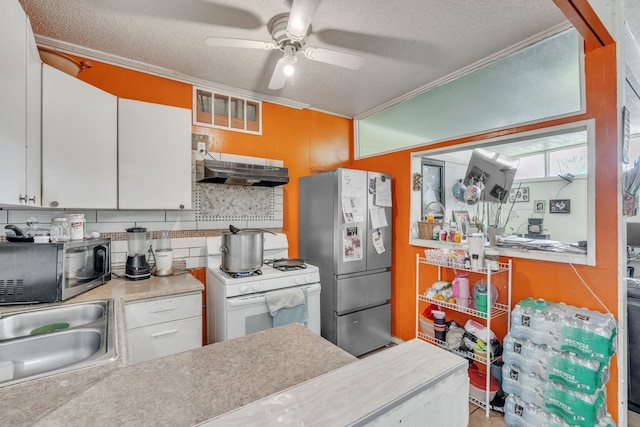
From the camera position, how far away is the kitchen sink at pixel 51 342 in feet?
3.37

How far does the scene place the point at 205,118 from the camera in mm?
2656

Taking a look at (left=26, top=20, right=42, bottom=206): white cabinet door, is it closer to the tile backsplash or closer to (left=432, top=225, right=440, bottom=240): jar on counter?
the tile backsplash

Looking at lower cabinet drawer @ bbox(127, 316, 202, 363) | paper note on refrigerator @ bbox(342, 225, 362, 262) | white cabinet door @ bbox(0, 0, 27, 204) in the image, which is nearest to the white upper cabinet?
white cabinet door @ bbox(0, 0, 27, 204)

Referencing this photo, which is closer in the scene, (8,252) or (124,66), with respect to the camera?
(8,252)

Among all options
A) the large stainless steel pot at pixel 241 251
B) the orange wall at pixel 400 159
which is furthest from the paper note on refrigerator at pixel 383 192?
the large stainless steel pot at pixel 241 251

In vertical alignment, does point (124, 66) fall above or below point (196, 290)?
above

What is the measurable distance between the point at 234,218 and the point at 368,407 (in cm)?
244

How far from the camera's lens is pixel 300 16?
1.45m

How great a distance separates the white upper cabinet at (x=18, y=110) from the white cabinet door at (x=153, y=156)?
463 millimetres

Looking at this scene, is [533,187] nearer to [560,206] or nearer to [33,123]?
[560,206]

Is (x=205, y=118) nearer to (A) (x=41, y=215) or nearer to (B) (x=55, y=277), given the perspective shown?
(A) (x=41, y=215)

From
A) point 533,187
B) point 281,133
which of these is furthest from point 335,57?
point 533,187

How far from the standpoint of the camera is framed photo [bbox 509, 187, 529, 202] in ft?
10.0

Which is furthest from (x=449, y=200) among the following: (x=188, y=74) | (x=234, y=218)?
(x=188, y=74)
